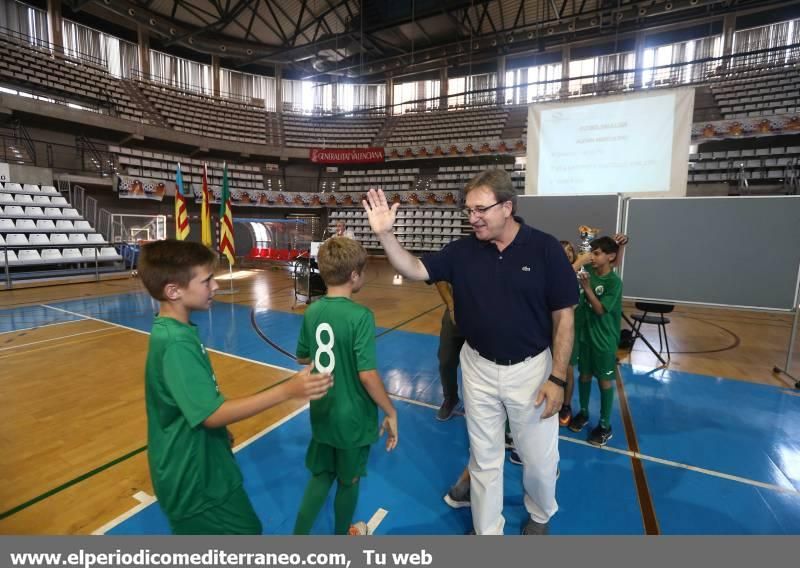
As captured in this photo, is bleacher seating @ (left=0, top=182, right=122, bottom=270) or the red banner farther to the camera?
the red banner

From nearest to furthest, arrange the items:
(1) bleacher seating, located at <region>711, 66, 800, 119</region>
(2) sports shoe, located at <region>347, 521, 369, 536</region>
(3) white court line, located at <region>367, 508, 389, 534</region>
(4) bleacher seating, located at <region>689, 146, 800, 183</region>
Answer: (2) sports shoe, located at <region>347, 521, 369, 536</region>
(3) white court line, located at <region>367, 508, 389, 534</region>
(4) bleacher seating, located at <region>689, 146, 800, 183</region>
(1) bleacher seating, located at <region>711, 66, 800, 119</region>

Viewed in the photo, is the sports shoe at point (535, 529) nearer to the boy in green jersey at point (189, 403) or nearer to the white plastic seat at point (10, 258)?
the boy in green jersey at point (189, 403)

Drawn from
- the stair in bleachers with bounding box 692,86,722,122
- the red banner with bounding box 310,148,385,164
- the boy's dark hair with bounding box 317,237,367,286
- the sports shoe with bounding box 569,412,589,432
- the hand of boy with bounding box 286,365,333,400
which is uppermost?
the stair in bleachers with bounding box 692,86,722,122

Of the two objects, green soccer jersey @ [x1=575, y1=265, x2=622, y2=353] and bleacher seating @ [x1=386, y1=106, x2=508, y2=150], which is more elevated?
bleacher seating @ [x1=386, y1=106, x2=508, y2=150]

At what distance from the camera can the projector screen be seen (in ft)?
12.2

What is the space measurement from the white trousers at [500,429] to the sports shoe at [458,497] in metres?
0.43

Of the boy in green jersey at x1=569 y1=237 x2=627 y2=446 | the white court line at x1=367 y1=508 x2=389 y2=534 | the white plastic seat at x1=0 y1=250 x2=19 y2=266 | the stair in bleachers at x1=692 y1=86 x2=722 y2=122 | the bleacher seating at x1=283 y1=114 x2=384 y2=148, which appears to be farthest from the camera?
the bleacher seating at x1=283 y1=114 x2=384 y2=148

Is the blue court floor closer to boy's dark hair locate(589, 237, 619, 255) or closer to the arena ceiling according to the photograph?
boy's dark hair locate(589, 237, 619, 255)

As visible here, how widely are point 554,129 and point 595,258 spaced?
87.1 inches

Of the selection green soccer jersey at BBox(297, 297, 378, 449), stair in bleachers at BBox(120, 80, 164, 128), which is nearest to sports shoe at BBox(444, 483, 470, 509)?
green soccer jersey at BBox(297, 297, 378, 449)

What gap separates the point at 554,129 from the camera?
4.22m

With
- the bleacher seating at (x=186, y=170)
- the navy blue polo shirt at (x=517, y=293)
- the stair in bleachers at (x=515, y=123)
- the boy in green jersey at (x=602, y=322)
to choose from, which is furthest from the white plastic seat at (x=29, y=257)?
the stair in bleachers at (x=515, y=123)

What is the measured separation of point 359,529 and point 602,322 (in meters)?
2.09
